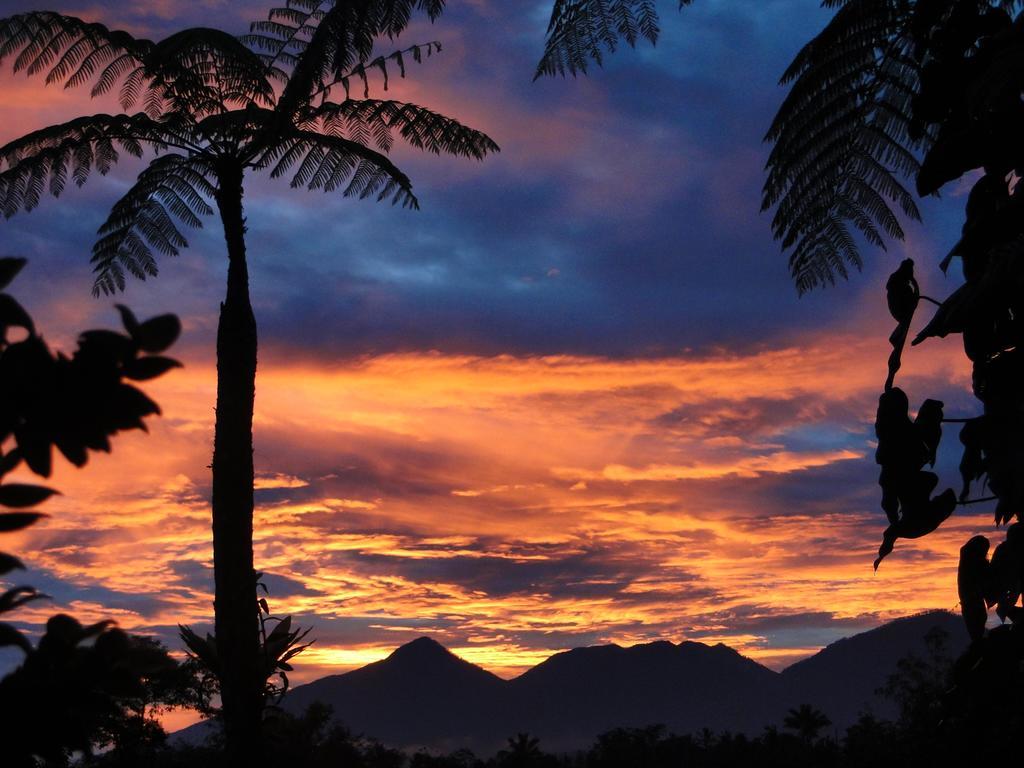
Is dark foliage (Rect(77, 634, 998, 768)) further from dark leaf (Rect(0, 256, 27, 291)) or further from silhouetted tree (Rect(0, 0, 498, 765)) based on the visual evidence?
dark leaf (Rect(0, 256, 27, 291))

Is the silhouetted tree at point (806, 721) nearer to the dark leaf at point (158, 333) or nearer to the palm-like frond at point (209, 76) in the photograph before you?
the palm-like frond at point (209, 76)

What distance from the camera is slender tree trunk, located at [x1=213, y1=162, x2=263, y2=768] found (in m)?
9.35

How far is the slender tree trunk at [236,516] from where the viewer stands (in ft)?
30.7

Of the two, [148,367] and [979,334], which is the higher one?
[979,334]

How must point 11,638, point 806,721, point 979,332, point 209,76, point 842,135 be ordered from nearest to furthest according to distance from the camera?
point 11,638 → point 979,332 → point 842,135 → point 209,76 → point 806,721

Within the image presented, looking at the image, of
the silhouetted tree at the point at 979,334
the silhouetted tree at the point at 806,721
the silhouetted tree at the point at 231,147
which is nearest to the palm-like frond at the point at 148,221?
the silhouetted tree at the point at 231,147

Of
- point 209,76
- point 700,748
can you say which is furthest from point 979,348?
point 700,748

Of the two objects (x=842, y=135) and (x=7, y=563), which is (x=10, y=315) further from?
(x=842, y=135)

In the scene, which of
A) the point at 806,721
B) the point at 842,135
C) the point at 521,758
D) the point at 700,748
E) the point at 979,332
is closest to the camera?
the point at 979,332

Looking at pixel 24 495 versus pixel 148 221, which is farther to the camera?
pixel 148 221

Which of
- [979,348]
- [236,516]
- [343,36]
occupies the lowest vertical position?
[979,348]

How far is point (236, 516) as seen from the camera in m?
9.87

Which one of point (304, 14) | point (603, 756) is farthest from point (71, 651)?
point (603, 756)

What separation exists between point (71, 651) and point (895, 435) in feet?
10.7
